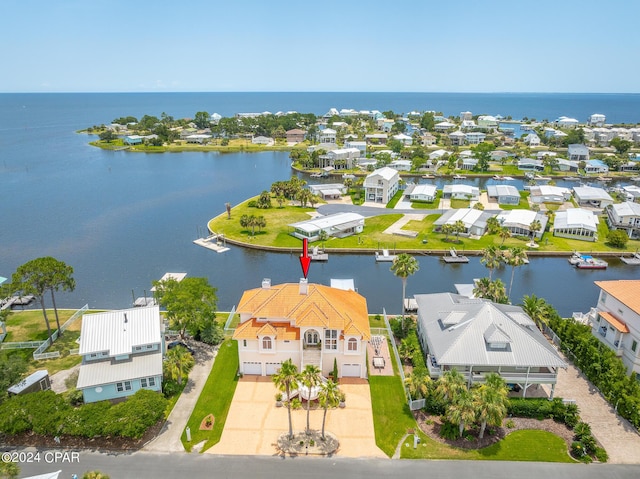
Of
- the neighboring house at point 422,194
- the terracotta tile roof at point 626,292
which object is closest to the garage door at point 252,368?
the terracotta tile roof at point 626,292

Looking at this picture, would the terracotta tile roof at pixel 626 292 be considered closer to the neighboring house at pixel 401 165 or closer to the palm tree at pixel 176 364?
the palm tree at pixel 176 364

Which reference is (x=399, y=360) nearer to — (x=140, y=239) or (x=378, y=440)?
(x=378, y=440)

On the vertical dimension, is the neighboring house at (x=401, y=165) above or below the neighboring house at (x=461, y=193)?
above

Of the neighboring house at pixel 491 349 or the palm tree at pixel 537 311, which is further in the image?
the palm tree at pixel 537 311

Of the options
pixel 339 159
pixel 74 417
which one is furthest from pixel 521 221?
pixel 74 417

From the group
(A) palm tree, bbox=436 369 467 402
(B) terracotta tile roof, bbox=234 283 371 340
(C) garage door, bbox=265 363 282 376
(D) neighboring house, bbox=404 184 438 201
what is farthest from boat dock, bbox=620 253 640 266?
(C) garage door, bbox=265 363 282 376
